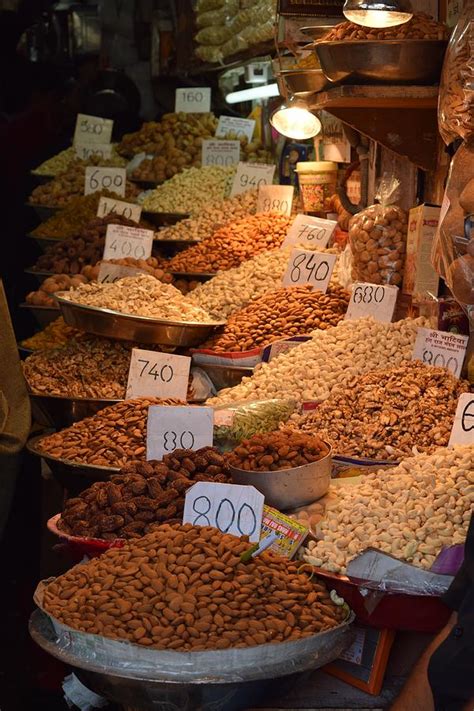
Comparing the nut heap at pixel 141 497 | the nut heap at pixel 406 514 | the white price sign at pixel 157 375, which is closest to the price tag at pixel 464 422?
the nut heap at pixel 406 514

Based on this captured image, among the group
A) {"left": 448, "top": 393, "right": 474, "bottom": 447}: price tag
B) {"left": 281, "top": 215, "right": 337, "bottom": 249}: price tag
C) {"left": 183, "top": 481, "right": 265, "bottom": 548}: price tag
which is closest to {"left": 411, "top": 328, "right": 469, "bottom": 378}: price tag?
{"left": 448, "top": 393, "right": 474, "bottom": 447}: price tag

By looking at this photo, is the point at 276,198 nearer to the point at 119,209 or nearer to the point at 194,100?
the point at 119,209

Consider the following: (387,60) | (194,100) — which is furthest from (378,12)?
(194,100)

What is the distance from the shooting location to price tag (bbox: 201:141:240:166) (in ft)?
20.4

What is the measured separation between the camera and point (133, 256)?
4.97 meters

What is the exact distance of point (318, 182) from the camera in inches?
184

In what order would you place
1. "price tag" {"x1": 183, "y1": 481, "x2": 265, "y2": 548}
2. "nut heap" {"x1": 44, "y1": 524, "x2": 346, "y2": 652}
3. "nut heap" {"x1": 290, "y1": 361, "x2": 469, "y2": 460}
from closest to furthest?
"nut heap" {"x1": 44, "y1": 524, "x2": 346, "y2": 652}
"price tag" {"x1": 183, "y1": 481, "x2": 265, "y2": 548}
"nut heap" {"x1": 290, "y1": 361, "x2": 469, "y2": 460}

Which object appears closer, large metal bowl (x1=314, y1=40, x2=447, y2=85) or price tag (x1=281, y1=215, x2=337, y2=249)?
large metal bowl (x1=314, y1=40, x2=447, y2=85)

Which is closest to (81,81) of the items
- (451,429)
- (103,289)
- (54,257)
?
(54,257)

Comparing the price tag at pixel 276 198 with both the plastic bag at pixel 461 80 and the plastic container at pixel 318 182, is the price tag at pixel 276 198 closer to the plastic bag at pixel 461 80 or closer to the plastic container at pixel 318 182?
the plastic container at pixel 318 182

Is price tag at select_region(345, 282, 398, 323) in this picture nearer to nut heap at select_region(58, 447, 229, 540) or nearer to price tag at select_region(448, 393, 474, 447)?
price tag at select_region(448, 393, 474, 447)

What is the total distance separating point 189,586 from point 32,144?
234 inches

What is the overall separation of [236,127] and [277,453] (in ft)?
13.8

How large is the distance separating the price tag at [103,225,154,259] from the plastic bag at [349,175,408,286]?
1.46 meters
